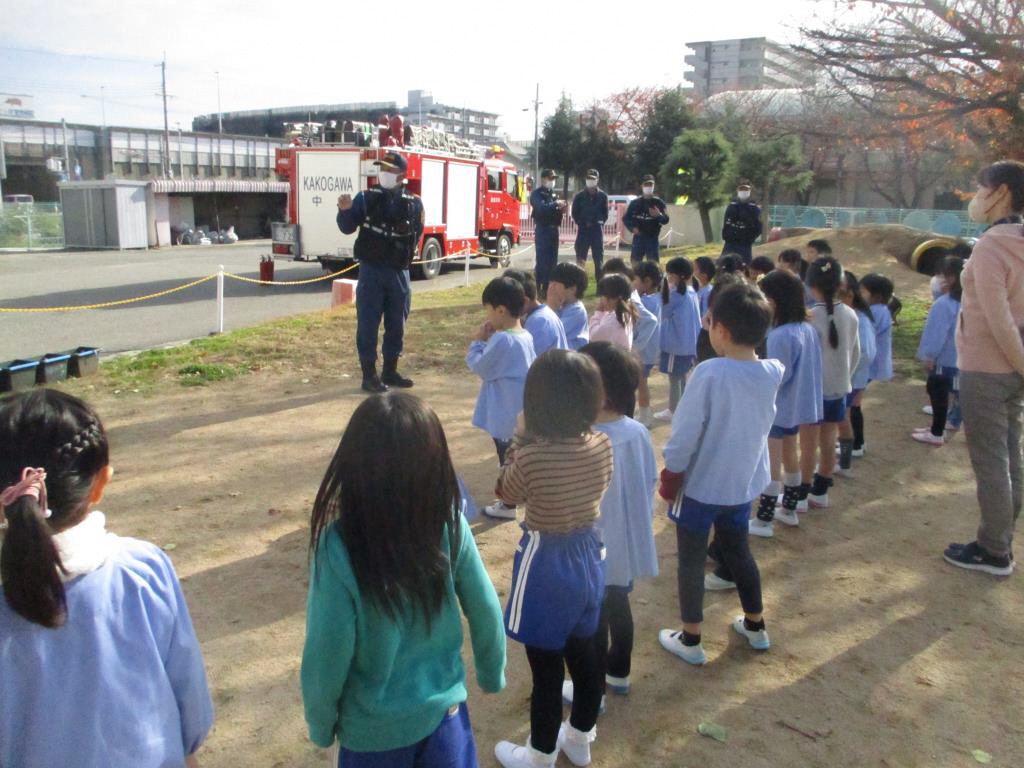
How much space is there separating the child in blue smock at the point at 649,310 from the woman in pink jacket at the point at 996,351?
2.39 metres

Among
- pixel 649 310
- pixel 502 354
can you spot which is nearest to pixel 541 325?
pixel 502 354

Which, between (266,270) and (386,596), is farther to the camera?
(266,270)

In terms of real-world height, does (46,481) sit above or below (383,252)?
below

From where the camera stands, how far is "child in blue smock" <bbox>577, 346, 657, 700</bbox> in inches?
110

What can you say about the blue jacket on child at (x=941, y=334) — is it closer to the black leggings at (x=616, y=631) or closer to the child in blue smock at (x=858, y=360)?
the child in blue smock at (x=858, y=360)

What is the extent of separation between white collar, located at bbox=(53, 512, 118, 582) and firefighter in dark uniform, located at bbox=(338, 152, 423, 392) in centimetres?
570

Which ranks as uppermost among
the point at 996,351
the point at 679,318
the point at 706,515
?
the point at 996,351

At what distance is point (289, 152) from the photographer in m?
15.7

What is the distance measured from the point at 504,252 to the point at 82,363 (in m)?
14.7

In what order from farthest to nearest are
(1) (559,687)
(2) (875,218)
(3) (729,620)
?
(2) (875,218) → (3) (729,620) → (1) (559,687)

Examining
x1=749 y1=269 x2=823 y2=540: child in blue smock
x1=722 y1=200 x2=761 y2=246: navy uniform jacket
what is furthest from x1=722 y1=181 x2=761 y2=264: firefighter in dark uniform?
x1=749 y1=269 x2=823 y2=540: child in blue smock

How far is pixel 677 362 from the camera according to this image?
21.7ft

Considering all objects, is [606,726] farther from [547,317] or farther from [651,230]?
[651,230]

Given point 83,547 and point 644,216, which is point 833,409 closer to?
point 83,547
